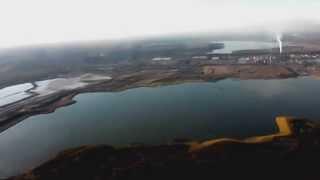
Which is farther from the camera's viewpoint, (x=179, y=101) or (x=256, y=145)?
(x=179, y=101)

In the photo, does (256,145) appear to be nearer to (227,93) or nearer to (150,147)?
(150,147)

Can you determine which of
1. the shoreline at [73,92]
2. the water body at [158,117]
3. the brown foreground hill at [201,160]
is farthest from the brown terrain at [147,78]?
the brown foreground hill at [201,160]

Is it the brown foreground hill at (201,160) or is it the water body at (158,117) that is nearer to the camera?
the brown foreground hill at (201,160)

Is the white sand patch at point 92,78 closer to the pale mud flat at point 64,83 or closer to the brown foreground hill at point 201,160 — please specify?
the pale mud flat at point 64,83

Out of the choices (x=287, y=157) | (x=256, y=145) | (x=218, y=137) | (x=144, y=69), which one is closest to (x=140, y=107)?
(x=218, y=137)

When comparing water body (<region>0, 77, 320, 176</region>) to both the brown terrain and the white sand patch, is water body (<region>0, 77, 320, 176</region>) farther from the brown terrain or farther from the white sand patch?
the white sand patch


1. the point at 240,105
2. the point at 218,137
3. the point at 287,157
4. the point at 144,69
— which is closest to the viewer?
the point at 287,157

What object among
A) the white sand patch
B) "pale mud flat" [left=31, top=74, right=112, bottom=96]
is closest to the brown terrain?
the white sand patch
